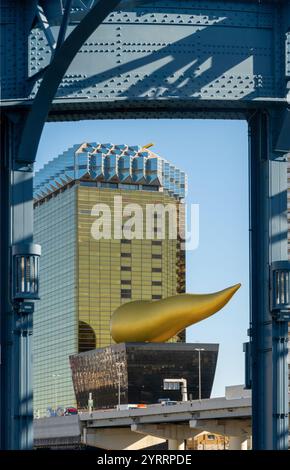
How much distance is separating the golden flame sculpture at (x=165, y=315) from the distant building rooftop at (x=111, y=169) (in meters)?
46.1

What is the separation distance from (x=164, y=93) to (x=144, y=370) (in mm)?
101791

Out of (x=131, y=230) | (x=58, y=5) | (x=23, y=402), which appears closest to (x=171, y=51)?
(x=58, y=5)

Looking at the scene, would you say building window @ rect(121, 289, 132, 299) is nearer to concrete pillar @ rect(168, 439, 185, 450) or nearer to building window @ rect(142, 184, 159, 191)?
building window @ rect(142, 184, 159, 191)

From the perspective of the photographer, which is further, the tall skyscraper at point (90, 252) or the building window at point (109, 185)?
the building window at point (109, 185)

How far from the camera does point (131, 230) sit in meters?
148

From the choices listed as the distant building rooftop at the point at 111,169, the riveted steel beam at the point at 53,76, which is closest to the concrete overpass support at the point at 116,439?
the distant building rooftop at the point at 111,169

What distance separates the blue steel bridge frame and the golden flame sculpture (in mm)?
2810

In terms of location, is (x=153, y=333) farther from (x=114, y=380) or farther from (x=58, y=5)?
(x=114, y=380)

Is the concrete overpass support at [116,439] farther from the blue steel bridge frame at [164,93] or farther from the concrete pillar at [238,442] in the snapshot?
the blue steel bridge frame at [164,93]

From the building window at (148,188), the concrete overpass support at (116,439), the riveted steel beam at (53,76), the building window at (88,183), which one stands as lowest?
the concrete overpass support at (116,439)

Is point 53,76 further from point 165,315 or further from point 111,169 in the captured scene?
point 111,169

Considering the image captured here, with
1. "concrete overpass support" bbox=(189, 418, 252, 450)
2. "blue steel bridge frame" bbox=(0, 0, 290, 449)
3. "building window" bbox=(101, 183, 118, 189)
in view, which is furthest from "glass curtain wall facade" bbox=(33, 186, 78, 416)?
"blue steel bridge frame" bbox=(0, 0, 290, 449)

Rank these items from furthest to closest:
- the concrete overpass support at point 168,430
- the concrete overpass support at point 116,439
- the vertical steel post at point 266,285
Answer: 1. the concrete overpass support at point 116,439
2. the concrete overpass support at point 168,430
3. the vertical steel post at point 266,285

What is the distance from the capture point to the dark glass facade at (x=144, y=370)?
127 metres
